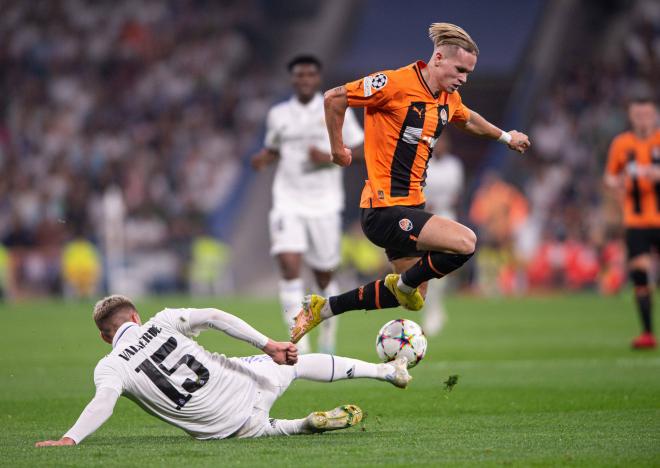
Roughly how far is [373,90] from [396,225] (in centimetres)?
95

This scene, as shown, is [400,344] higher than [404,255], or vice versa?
[404,255]

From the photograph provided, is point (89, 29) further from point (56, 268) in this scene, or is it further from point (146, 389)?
point (146, 389)

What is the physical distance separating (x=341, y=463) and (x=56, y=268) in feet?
78.1

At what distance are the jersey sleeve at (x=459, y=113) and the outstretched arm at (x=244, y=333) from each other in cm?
270

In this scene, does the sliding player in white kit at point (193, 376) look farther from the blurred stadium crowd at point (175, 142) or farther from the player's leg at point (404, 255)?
the blurred stadium crowd at point (175, 142)

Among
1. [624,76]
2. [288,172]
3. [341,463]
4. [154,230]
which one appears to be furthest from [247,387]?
[624,76]

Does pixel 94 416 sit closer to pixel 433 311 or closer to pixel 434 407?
pixel 434 407

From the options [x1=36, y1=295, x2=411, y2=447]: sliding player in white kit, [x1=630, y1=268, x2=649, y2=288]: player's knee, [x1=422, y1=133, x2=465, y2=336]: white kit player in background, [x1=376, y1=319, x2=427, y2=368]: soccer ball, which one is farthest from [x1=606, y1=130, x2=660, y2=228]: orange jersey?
[x1=36, y1=295, x2=411, y2=447]: sliding player in white kit

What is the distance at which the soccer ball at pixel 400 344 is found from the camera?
25.3 feet

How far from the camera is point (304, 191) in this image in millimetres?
11992

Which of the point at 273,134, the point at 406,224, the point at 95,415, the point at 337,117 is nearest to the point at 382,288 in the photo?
the point at 406,224

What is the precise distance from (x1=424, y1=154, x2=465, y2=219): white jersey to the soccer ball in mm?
7549

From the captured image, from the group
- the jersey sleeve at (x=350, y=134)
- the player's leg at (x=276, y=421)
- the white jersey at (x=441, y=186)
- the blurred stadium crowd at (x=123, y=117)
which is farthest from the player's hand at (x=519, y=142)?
the blurred stadium crowd at (x=123, y=117)

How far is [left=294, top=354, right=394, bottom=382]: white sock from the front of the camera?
7.13m
